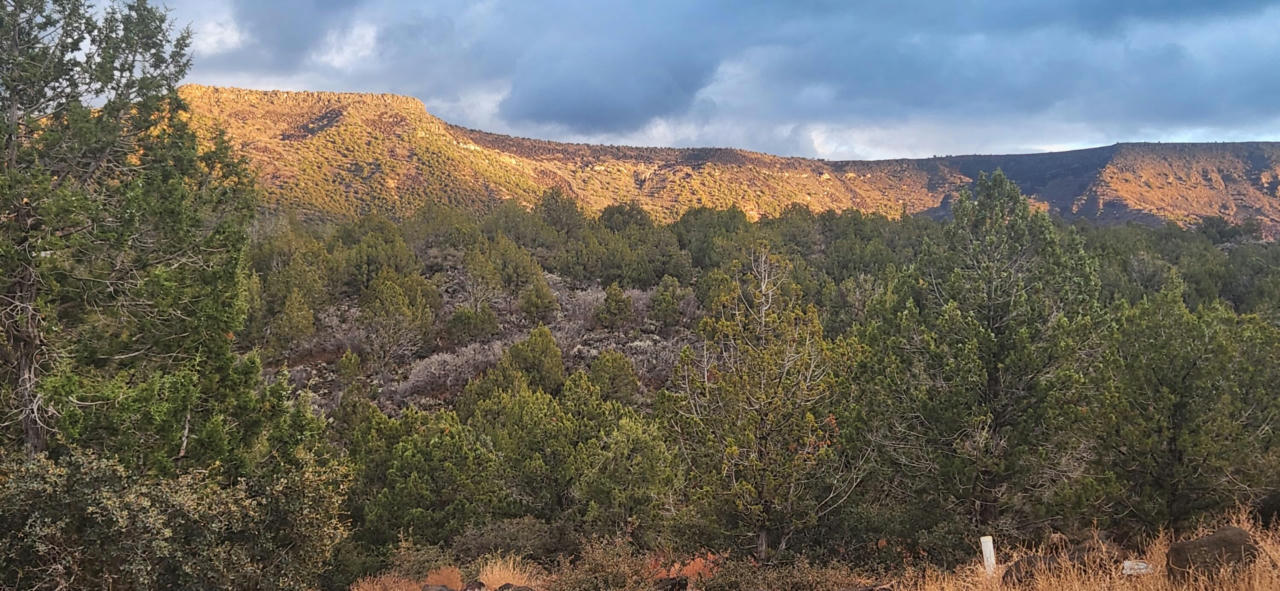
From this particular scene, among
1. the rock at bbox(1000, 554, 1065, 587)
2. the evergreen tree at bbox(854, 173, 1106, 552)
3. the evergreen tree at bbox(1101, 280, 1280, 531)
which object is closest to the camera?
the rock at bbox(1000, 554, 1065, 587)

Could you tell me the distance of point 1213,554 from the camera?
18.2ft

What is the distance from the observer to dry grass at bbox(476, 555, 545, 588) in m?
10.8

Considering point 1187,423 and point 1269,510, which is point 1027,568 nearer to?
point 1269,510

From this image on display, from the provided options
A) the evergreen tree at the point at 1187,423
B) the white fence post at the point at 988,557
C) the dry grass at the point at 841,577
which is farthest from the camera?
the evergreen tree at the point at 1187,423

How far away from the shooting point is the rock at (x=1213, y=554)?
213 inches

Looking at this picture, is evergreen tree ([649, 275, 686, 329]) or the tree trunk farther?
evergreen tree ([649, 275, 686, 329])

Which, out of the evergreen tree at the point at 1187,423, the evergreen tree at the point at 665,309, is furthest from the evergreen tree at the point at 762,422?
the evergreen tree at the point at 665,309

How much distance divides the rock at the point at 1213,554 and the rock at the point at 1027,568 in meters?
0.86

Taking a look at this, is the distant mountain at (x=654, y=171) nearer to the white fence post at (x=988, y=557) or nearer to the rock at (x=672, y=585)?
the rock at (x=672, y=585)

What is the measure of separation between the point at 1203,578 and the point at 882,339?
6.99m

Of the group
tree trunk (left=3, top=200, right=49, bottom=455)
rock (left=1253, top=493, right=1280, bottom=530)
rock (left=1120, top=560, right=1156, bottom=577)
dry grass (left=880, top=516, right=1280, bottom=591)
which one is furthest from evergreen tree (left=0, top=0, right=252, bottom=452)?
rock (left=1253, top=493, right=1280, bottom=530)

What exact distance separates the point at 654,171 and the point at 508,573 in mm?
127068

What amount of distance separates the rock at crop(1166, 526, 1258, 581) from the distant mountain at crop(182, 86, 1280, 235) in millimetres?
88372

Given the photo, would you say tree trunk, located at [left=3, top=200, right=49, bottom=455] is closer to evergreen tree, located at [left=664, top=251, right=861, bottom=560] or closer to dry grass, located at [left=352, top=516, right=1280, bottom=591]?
dry grass, located at [left=352, top=516, right=1280, bottom=591]
